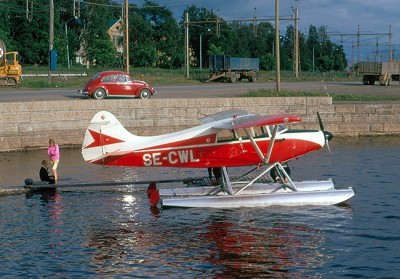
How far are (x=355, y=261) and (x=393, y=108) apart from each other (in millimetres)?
26354

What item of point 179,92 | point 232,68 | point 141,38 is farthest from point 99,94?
point 141,38

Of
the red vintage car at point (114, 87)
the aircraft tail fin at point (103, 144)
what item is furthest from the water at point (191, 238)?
the red vintage car at point (114, 87)

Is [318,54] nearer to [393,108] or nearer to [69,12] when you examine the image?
[69,12]

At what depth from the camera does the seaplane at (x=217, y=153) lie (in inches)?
836

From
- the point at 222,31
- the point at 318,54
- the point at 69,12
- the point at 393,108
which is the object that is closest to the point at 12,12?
the point at 69,12

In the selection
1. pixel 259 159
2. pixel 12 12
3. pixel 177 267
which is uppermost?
pixel 12 12

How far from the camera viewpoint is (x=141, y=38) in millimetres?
136250

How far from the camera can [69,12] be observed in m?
126

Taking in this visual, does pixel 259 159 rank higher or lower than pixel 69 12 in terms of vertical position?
lower

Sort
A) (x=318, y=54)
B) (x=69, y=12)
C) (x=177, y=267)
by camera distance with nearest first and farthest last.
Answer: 1. (x=177, y=267)
2. (x=69, y=12)
3. (x=318, y=54)

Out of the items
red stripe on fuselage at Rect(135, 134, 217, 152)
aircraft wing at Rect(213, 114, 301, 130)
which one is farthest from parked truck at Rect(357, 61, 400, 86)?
red stripe on fuselage at Rect(135, 134, 217, 152)

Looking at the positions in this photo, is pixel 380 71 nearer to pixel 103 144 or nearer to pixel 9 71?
pixel 9 71

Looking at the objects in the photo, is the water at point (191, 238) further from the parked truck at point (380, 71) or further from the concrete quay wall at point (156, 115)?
the parked truck at point (380, 71)

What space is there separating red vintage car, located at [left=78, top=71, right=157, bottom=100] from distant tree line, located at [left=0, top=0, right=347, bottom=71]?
43.3 m
